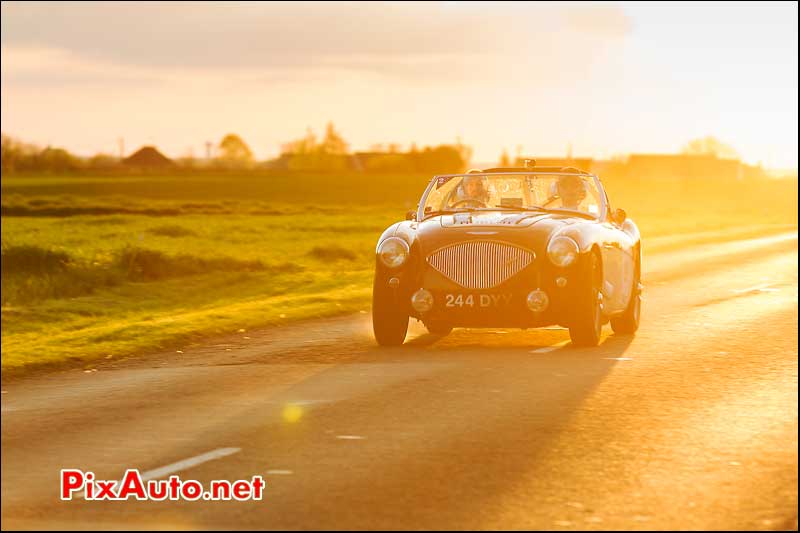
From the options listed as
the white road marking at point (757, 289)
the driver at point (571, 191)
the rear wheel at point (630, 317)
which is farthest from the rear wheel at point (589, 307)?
the white road marking at point (757, 289)

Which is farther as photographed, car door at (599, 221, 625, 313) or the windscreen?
the windscreen

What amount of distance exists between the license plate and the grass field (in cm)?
308

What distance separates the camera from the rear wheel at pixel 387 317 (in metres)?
12.8

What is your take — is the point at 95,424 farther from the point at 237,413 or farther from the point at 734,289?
the point at 734,289

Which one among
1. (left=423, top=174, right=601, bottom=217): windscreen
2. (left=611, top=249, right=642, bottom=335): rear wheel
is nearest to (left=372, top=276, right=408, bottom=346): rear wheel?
(left=423, top=174, right=601, bottom=217): windscreen

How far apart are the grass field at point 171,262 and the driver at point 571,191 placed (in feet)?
13.6

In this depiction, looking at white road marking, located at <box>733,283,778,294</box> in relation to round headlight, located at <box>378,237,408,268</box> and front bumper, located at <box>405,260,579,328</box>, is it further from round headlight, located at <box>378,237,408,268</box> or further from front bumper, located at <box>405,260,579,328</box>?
round headlight, located at <box>378,237,408,268</box>

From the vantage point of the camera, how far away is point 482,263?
1249 centimetres

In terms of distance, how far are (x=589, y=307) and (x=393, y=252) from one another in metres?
1.91

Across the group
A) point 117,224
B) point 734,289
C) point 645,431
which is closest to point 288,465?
point 645,431

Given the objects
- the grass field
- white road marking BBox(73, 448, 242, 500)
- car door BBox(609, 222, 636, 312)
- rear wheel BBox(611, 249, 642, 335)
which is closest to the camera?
white road marking BBox(73, 448, 242, 500)

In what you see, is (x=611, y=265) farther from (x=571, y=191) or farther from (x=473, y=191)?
(x=473, y=191)

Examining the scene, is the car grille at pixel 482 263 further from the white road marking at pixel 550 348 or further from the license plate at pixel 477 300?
the white road marking at pixel 550 348

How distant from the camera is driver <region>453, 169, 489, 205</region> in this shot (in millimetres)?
14055
